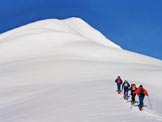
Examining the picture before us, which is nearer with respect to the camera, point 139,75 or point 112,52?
point 139,75

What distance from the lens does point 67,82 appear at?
38.2 meters

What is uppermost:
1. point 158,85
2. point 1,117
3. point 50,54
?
point 50,54

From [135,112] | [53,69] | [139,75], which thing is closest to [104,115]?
[135,112]

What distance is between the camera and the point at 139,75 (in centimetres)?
4494

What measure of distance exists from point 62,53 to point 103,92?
37.0 metres

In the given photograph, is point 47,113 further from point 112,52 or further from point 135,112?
point 112,52

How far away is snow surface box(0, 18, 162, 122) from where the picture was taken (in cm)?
2114

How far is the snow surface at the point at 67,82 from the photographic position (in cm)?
2114

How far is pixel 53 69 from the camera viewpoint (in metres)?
49.8

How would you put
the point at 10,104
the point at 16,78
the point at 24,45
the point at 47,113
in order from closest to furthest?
the point at 47,113
the point at 10,104
the point at 16,78
the point at 24,45

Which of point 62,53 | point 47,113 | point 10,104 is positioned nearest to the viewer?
point 47,113

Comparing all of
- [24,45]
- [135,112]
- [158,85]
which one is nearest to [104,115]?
[135,112]

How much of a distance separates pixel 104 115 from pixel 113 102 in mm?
4660

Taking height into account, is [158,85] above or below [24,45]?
below
